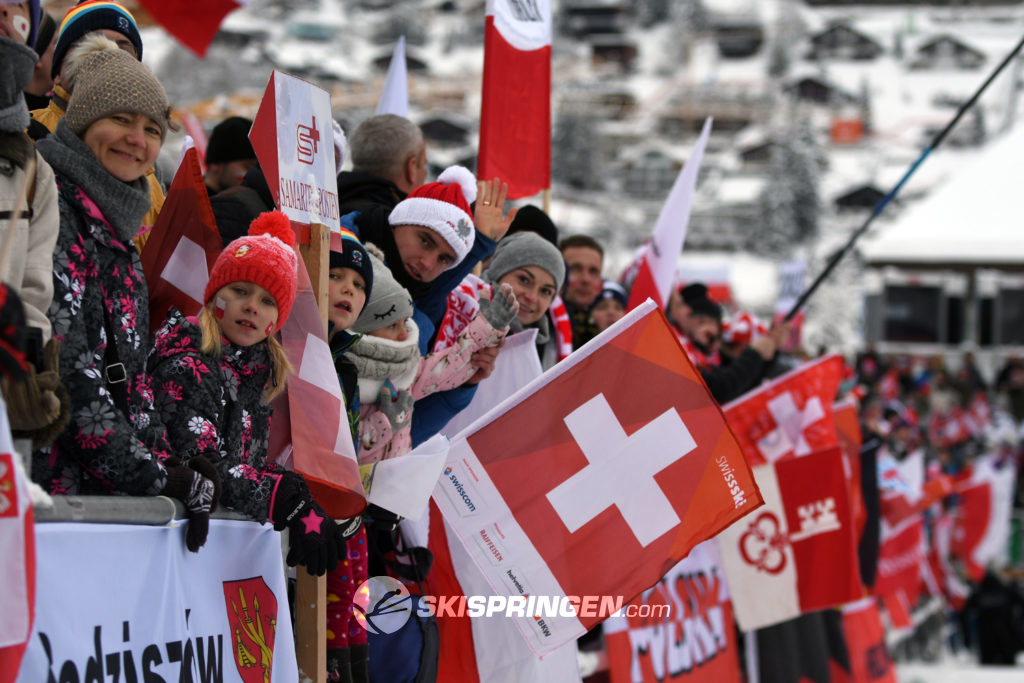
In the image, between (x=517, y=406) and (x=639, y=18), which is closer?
(x=517, y=406)

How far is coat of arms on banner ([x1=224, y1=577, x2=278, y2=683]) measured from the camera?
116 inches

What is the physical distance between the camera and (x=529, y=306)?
4734mm

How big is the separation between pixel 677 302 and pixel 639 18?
112m

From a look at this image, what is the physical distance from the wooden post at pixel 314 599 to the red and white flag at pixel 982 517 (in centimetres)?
1173

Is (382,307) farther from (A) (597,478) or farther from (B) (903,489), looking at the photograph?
(B) (903,489)

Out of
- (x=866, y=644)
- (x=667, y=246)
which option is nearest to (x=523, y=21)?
(x=667, y=246)

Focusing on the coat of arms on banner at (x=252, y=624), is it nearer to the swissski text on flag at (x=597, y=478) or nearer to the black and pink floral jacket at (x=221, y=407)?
the black and pink floral jacket at (x=221, y=407)

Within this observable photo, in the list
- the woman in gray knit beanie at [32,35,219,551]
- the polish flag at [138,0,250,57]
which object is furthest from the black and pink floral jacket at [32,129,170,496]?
the polish flag at [138,0,250,57]

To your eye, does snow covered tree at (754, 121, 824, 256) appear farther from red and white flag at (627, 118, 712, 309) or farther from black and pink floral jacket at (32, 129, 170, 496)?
black and pink floral jacket at (32, 129, 170, 496)

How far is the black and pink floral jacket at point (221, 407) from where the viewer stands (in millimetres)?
3004

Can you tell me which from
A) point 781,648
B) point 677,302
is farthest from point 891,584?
point 677,302

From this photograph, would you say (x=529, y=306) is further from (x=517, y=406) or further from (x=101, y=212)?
(x=101, y=212)

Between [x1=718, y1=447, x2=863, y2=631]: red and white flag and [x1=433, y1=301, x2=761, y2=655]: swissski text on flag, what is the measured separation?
2729mm

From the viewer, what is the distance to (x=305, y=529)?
299 centimetres
